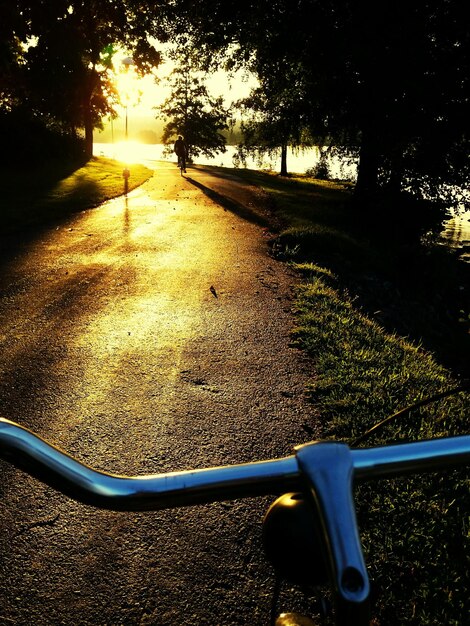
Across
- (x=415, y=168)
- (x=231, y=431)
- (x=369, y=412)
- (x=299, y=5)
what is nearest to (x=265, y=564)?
(x=231, y=431)

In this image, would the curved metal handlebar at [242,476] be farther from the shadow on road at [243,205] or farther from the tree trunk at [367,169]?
the tree trunk at [367,169]

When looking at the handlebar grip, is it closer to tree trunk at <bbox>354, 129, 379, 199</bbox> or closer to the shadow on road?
the shadow on road

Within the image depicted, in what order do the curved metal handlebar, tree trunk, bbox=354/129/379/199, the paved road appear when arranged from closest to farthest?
the curved metal handlebar
the paved road
tree trunk, bbox=354/129/379/199

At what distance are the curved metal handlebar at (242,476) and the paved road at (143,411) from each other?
204 centimetres

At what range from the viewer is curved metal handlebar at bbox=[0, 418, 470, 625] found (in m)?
0.70

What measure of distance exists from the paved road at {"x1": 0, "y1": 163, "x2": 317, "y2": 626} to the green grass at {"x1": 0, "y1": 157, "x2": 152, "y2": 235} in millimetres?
3871

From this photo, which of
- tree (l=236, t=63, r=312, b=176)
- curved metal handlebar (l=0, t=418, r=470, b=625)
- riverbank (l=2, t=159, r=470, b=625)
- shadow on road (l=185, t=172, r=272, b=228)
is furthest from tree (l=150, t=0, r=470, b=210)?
curved metal handlebar (l=0, t=418, r=470, b=625)

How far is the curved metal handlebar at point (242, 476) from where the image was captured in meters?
0.70

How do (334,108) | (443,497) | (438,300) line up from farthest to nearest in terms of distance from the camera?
1. (334,108)
2. (438,300)
3. (443,497)

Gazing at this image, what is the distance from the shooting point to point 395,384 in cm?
459

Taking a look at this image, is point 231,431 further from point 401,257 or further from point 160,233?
point 401,257

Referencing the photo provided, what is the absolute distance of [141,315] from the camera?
20.5 feet

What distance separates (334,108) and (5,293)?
15308 mm

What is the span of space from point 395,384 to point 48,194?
16827mm
